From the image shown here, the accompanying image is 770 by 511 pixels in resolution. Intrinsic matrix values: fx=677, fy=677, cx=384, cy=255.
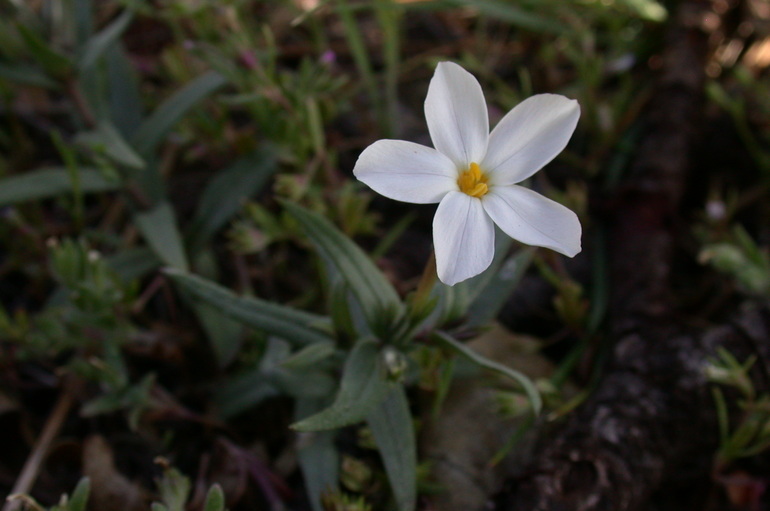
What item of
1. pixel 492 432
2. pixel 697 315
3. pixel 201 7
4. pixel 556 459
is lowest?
pixel 697 315

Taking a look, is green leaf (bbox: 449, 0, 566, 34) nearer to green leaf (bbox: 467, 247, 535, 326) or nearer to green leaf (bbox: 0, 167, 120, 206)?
green leaf (bbox: 467, 247, 535, 326)

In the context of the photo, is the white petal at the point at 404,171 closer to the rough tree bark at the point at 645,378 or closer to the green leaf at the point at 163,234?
the rough tree bark at the point at 645,378

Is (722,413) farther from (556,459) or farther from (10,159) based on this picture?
(10,159)

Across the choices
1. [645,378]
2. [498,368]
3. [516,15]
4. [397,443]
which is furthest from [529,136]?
[516,15]

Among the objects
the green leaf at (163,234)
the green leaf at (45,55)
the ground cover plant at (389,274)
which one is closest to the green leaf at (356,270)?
the ground cover plant at (389,274)

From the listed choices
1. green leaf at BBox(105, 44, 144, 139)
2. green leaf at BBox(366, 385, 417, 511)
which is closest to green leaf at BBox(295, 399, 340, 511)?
green leaf at BBox(366, 385, 417, 511)

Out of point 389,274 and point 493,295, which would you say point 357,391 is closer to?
point 493,295

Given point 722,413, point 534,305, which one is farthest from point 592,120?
point 722,413
